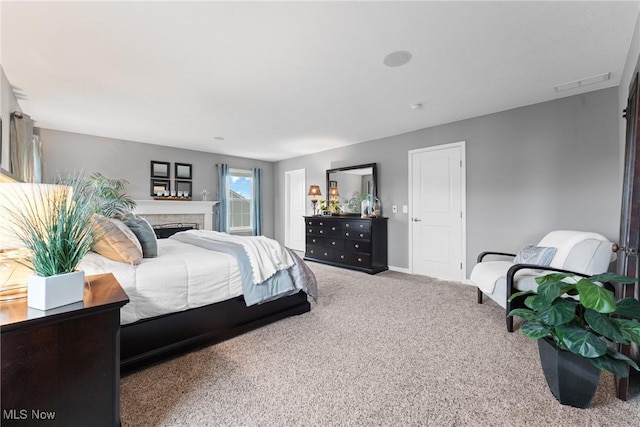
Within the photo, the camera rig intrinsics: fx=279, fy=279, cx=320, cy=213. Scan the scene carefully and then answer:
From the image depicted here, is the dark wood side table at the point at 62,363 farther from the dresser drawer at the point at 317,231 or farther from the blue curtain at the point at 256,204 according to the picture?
the blue curtain at the point at 256,204

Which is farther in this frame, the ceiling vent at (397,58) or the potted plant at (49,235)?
the ceiling vent at (397,58)

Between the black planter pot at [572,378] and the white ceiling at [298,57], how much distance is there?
2.10 meters

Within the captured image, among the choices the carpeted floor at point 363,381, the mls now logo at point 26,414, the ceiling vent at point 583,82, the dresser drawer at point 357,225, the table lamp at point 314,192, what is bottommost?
the carpeted floor at point 363,381

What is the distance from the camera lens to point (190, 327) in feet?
6.82

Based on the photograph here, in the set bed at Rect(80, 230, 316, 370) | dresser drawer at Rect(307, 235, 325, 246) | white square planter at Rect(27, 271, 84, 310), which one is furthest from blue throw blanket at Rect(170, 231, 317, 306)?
dresser drawer at Rect(307, 235, 325, 246)

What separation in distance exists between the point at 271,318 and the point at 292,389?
0.95 metres

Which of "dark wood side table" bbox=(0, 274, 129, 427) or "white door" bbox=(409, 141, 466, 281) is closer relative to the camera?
"dark wood side table" bbox=(0, 274, 129, 427)

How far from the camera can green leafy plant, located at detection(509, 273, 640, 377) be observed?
1313 millimetres

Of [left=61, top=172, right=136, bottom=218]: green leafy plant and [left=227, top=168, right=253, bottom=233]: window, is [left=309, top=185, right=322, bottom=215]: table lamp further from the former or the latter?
[left=61, top=172, right=136, bottom=218]: green leafy plant

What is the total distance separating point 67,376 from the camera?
1.10 metres

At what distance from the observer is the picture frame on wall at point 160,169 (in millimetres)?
5332

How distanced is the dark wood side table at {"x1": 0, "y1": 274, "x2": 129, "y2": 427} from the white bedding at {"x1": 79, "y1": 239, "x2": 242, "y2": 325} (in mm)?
621

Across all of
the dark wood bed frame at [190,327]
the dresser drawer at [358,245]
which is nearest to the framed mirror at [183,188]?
the dresser drawer at [358,245]

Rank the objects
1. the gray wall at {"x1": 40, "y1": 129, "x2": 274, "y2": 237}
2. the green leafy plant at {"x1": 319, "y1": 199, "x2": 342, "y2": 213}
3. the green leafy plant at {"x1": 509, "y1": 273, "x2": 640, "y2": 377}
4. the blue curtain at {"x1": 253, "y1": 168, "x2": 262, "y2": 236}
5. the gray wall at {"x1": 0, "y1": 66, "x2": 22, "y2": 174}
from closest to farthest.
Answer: the green leafy plant at {"x1": 509, "y1": 273, "x2": 640, "y2": 377} < the gray wall at {"x1": 0, "y1": 66, "x2": 22, "y2": 174} < the gray wall at {"x1": 40, "y1": 129, "x2": 274, "y2": 237} < the green leafy plant at {"x1": 319, "y1": 199, "x2": 342, "y2": 213} < the blue curtain at {"x1": 253, "y1": 168, "x2": 262, "y2": 236}
